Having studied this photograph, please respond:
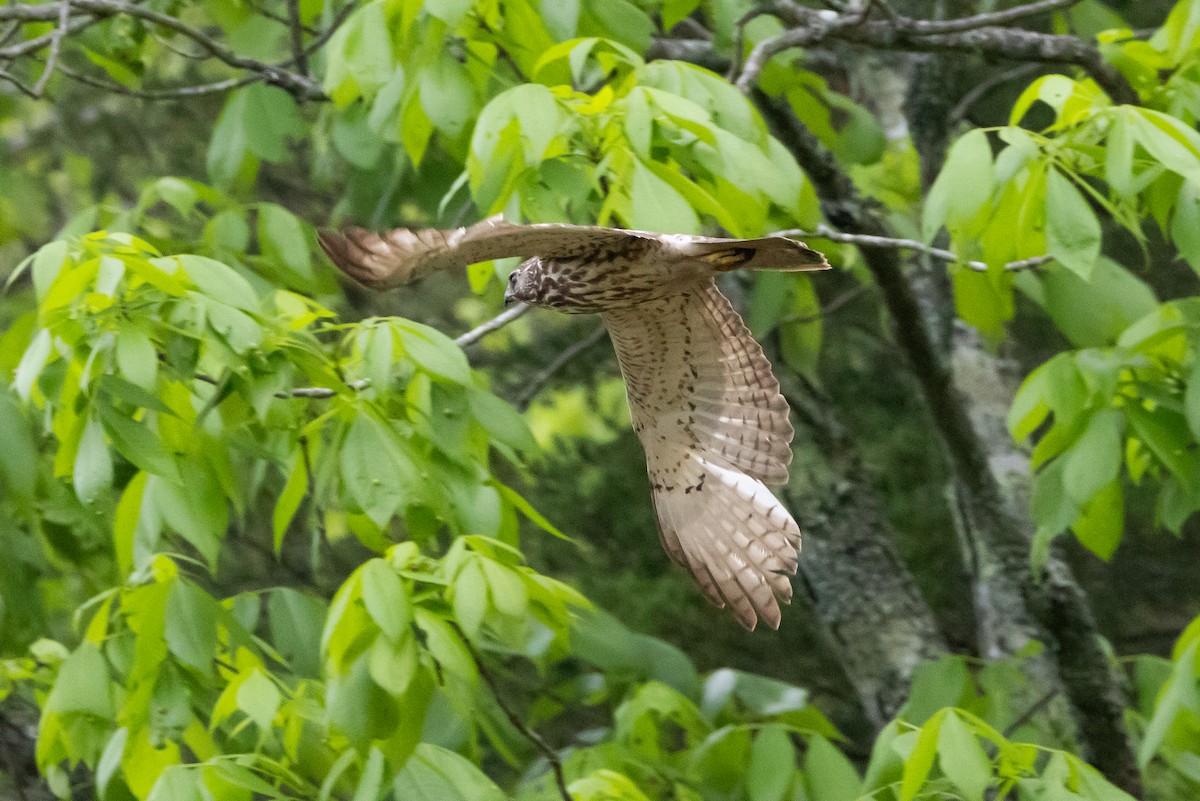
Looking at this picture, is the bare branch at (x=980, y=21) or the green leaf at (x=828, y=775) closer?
the green leaf at (x=828, y=775)

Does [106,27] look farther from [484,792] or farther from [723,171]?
[484,792]

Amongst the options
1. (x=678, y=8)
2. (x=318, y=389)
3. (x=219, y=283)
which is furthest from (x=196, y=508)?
(x=678, y=8)

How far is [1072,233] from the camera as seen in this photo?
2.86 meters

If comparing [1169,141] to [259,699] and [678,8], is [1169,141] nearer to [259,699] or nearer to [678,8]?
[678,8]

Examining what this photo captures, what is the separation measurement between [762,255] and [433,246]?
588 mm

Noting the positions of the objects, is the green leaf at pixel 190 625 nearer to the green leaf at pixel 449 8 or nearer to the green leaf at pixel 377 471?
the green leaf at pixel 377 471

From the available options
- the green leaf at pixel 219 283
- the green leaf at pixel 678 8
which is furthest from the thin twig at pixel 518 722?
the green leaf at pixel 678 8

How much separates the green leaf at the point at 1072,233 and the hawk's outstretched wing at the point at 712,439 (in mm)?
719

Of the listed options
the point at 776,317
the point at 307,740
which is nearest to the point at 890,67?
the point at 776,317

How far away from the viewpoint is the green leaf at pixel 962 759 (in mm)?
2617

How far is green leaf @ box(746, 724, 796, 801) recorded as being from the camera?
3611mm

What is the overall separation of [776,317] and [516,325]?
301 centimetres

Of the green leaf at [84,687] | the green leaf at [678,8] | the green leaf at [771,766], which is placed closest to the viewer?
the green leaf at [84,687]

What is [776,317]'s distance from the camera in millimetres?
4258
